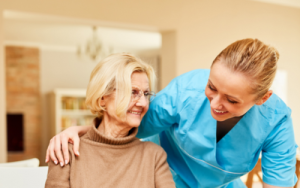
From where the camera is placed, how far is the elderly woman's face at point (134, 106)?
122cm

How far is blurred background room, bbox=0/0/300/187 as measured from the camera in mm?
3126

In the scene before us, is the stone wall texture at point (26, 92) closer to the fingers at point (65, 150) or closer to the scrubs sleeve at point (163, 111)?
the scrubs sleeve at point (163, 111)

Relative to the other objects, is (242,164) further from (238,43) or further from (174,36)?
(174,36)

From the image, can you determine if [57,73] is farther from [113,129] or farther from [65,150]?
[65,150]

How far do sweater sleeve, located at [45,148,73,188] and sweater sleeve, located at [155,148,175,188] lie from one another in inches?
14.4

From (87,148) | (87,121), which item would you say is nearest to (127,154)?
(87,148)

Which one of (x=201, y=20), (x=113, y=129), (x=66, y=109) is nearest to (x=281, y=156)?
(x=113, y=129)

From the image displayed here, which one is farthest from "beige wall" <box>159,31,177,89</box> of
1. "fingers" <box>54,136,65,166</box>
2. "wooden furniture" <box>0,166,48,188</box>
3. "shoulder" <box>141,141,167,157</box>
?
"fingers" <box>54,136,65,166</box>

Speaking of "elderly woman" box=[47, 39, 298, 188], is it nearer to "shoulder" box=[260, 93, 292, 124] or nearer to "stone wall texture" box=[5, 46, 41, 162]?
"shoulder" box=[260, 93, 292, 124]

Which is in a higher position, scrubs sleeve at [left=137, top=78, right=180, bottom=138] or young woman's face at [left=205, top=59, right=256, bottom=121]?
young woman's face at [left=205, top=59, right=256, bottom=121]

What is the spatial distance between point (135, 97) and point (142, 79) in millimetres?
89

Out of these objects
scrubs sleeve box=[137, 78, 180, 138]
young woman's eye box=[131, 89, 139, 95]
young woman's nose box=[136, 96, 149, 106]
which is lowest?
scrubs sleeve box=[137, 78, 180, 138]

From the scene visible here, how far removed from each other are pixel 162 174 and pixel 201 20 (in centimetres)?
275

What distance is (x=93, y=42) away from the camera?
464 cm
